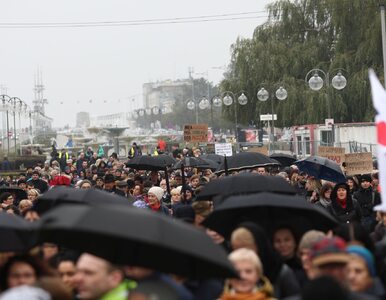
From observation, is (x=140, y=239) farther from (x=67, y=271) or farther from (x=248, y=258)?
(x=67, y=271)

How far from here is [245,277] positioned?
7746 mm

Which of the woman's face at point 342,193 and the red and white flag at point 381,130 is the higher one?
the red and white flag at point 381,130

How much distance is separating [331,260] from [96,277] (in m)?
1.39

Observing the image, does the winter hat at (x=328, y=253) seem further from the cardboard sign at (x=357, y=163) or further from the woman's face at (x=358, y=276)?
the cardboard sign at (x=357, y=163)

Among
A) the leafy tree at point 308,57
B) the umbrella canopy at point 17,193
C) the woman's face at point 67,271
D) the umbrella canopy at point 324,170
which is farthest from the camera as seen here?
the leafy tree at point 308,57

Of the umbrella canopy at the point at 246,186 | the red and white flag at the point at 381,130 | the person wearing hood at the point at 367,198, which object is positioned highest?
the red and white flag at the point at 381,130

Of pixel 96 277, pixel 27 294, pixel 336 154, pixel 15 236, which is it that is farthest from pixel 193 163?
pixel 27 294

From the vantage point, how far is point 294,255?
31.7 feet

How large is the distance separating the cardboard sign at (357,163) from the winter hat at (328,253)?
1458cm

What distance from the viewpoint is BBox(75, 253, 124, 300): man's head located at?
707cm

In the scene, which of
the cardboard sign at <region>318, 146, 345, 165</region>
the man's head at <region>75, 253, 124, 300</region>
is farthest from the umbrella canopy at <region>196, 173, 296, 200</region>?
the cardboard sign at <region>318, 146, 345, 165</region>

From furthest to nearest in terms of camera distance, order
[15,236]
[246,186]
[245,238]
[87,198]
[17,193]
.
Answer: [17,193], [246,186], [87,198], [15,236], [245,238]

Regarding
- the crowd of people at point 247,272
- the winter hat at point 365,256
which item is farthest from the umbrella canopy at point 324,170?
the winter hat at point 365,256

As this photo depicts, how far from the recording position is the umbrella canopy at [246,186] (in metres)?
12.4
